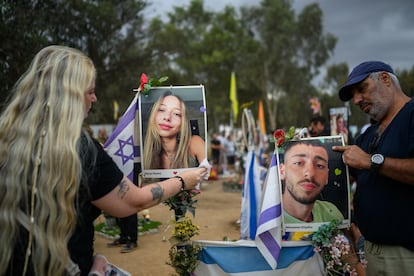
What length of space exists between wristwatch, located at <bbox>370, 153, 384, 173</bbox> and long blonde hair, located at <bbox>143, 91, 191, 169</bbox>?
127 cm

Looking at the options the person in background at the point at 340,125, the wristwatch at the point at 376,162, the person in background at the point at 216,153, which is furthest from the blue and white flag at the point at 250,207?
the person in background at the point at 216,153

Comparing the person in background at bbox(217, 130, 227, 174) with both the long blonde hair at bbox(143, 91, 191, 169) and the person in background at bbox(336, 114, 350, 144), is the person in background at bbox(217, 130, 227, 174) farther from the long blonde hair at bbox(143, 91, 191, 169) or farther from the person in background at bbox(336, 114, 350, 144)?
the long blonde hair at bbox(143, 91, 191, 169)

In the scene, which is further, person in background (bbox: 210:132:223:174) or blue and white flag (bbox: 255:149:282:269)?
person in background (bbox: 210:132:223:174)

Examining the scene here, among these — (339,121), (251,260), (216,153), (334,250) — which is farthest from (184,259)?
(216,153)

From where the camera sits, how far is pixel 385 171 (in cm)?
215

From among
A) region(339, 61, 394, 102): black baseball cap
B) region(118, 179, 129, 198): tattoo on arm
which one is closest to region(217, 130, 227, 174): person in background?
region(339, 61, 394, 102): black baseball cap

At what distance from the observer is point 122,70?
1338 cm

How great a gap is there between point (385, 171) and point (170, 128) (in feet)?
4.86

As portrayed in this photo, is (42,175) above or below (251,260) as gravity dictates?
above

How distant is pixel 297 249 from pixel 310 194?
1.53 ft

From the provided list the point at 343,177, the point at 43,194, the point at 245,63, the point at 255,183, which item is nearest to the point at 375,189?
the point at 343,177

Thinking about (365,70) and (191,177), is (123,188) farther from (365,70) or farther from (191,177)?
(365,70)

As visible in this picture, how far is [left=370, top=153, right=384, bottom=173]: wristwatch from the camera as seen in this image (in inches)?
85.4

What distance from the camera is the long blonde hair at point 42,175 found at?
152 centimetres
